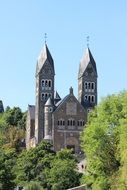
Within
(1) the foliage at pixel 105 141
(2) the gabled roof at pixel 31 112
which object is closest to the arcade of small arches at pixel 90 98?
(2) the gabled roof at pixel 31 112

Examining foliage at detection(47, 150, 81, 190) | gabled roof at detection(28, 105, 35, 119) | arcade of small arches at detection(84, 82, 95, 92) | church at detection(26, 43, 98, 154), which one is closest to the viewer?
foliage at detection(47, 150, 81, 190)

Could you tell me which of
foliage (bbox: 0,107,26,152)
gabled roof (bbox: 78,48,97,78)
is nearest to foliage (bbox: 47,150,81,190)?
foliage (bbox: 0,107,26,152)

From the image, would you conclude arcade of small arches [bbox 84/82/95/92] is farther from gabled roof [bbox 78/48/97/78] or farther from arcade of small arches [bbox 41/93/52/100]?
arcade of small arches [bbox 41/93/52/100]

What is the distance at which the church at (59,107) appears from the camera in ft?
362

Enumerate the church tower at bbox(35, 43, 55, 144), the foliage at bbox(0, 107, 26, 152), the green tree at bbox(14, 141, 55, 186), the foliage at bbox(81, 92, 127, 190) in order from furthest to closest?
the foliage at bbox(0, 107, 26, 152)
the church tower at bbox(35, 43, 55, 144)
the green tree at bbox(14, 141, 55, 186)
the foliage at bbox(81, 92, 127, 190)

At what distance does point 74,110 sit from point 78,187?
4547 cm

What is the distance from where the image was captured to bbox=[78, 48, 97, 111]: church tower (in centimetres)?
11562

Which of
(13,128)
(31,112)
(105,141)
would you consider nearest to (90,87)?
(31,112)

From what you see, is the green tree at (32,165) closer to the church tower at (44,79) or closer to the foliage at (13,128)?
the foliage at (13,128)

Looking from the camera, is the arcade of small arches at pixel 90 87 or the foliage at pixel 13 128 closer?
the foliage at pixel 13 128

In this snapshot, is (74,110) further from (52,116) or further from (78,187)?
(78,187)

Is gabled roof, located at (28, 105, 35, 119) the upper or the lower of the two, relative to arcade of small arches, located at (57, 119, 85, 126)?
upper

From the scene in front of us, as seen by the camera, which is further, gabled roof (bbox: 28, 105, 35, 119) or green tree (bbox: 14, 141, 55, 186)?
gabled roof (bbox: 28, 105, 35, 119)

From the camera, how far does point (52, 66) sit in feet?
375
